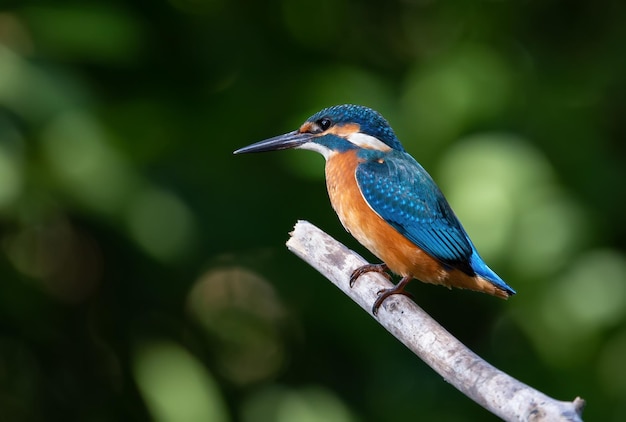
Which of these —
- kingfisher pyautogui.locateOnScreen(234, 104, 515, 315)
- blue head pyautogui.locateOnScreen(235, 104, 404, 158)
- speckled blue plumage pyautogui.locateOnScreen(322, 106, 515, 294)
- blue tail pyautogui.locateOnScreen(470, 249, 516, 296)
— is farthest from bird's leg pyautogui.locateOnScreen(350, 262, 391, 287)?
blue head pyautogui.locateOnScreen(235, 104, 404, 158)

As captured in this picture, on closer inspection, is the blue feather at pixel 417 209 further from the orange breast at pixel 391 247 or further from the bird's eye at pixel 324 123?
the bird's eye at pixel 324 123

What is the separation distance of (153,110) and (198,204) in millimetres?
347

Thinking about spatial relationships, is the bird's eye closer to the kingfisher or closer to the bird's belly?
the kingfisher

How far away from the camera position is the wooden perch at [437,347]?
5.39ft

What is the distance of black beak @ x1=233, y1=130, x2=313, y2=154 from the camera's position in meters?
3.02

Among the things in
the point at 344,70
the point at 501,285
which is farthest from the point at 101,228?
the point at 501,285

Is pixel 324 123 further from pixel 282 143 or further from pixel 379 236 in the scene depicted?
pixel 379 236

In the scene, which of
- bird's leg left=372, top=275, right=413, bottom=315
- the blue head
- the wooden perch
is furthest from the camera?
the blue head

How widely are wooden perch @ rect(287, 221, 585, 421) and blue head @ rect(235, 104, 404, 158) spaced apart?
476mm

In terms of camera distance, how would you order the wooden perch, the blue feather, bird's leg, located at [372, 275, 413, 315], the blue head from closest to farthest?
the wooden perch < bird's leg, located at [372, 275, 413, 315] < the blue feather < the blue head

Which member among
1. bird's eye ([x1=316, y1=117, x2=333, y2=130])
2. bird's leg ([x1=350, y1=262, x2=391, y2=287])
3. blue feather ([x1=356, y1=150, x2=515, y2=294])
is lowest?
bird's leg ([x1=350, y1=262, x2=391, y2=287])

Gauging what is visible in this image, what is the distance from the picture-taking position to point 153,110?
3.26 meters

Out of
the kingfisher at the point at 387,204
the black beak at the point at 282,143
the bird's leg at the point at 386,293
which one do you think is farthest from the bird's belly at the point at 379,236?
the black beak at the point at 282,143

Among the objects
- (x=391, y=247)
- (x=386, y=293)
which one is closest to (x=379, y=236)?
(x=391, y=247)
